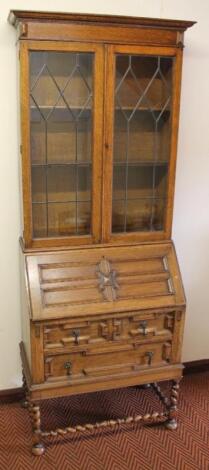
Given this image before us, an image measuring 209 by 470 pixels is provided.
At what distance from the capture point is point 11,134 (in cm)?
210

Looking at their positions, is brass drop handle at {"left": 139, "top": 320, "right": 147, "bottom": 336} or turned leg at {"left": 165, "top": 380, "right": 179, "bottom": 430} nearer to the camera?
brass drop handle at {"left": 139, "top": 320, "right": 147, "bottom": 336}

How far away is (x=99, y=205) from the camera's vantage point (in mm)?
2027

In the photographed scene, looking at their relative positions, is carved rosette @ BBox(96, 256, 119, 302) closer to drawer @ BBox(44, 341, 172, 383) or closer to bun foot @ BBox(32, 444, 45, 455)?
drawer @ BBox(44, 341, 172, 383)

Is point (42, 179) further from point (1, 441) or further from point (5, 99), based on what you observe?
point (1, 441)

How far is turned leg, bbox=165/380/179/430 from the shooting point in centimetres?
221

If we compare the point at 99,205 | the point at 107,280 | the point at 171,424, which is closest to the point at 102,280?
the point at 107,280

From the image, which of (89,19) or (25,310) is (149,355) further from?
(89,19)

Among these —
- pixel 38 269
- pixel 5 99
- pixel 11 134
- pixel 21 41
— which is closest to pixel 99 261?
pixel 38 269

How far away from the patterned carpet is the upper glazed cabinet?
3.26 feet

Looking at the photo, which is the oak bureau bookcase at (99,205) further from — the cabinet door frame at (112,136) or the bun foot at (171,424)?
the bun foot at (171,424)

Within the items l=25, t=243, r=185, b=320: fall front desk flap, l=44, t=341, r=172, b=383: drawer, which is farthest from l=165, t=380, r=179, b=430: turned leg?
l=25, t=243, r=185, b=320: fall front desk flap

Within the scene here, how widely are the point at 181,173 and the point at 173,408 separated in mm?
1248

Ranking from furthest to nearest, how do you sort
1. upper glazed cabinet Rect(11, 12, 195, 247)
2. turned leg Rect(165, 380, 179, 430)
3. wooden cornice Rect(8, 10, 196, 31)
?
1. turned leg Rect(165, 380, 179, 430)
2. upper glazed cabinet Rect(11, 12, 195, 247)
3. wooden cornice Rect(8, 10, 196, 31)

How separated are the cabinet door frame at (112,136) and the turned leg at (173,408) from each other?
29.8 inches
